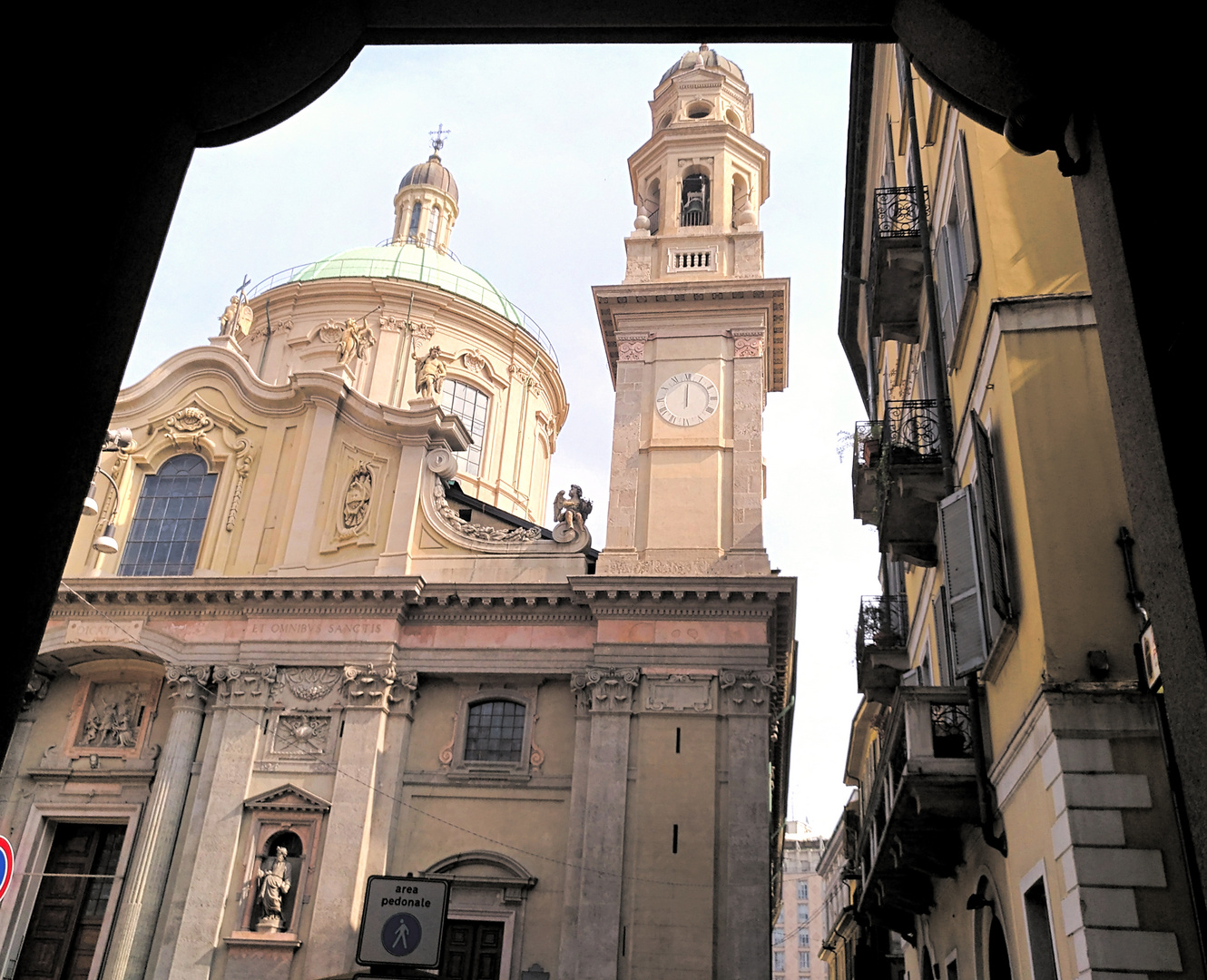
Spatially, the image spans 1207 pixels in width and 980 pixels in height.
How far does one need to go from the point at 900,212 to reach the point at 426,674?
49.3ft

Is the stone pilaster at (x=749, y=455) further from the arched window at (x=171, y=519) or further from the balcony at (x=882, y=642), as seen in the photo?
the arched window at (x=171, y=519)

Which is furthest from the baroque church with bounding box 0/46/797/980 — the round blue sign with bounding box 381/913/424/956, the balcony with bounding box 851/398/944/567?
the round blue sign with bounding box 381/913/424/956

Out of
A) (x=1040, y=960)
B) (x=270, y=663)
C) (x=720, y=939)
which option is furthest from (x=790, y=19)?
(x=270, y=663)

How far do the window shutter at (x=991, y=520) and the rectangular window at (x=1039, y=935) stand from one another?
2758 mm

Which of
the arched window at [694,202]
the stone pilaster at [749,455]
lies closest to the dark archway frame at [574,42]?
the stone pilaster at [749,455]

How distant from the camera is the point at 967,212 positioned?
13.7m

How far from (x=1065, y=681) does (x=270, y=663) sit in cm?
2017

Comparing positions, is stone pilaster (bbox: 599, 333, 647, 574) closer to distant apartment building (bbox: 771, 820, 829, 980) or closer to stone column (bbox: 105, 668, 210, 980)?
stone column (bbox: 105, 668, 210, 980)

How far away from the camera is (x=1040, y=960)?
10.9 meters

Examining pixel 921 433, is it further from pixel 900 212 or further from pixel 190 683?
pixel 190 683

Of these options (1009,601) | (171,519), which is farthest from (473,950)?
(1009,601)

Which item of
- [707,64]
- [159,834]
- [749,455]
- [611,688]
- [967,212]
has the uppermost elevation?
[707,64]

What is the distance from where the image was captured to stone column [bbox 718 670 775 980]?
857 inches

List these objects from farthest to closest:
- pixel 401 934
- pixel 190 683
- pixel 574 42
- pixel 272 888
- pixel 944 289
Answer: pixel 190 683 → pixel 272 888 → pixel 944 289 → pixel 401 934 → pixel 574 42
